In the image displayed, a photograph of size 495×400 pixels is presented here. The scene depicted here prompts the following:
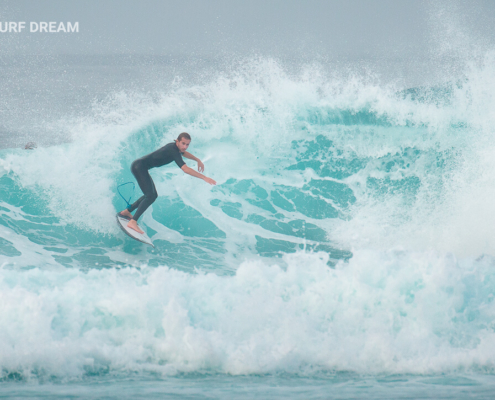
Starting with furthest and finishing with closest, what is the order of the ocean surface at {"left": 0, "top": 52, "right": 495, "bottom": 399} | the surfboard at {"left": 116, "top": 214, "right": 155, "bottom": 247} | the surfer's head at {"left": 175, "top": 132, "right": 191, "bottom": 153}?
the surfboard at {"left": 116, "top": 214, "right": 155, "bottom": 247}
the surfer's head at {"left": 175, "top": 132, "right": 191, "bottom": 153}
the ocean surface at {"left": 0, "top": 52, "right": 495, "bottom": 399}

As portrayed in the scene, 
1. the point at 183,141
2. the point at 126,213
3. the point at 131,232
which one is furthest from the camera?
the point at 126,213

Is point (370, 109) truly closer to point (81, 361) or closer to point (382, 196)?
point (382, 196)

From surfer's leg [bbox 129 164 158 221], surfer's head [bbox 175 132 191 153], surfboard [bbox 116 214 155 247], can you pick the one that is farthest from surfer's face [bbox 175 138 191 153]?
surfboard [bbox 116 214 155 247]

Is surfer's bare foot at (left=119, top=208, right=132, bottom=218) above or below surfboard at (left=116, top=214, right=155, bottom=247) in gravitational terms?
above

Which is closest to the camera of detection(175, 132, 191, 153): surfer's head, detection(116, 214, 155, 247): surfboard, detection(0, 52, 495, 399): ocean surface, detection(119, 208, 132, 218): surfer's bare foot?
detection(0, 52, 495, 399): ocean surface

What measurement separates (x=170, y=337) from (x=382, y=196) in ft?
20.0

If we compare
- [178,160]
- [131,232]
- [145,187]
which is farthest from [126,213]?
[178,160]

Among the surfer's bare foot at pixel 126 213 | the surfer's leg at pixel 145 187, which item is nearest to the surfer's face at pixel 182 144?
the surfer's leg at pixel 145 187

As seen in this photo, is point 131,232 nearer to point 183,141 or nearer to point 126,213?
point 126,213

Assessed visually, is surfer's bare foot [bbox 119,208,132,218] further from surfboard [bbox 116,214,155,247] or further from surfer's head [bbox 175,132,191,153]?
surfer's head [bbox 175,132,191,153]

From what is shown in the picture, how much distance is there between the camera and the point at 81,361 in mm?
3367

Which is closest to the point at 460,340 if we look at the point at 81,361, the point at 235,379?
the point at 235,379

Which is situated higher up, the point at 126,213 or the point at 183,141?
the point at 183,141

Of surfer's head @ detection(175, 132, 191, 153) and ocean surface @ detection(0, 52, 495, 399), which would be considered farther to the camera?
surfer's head @ detection(175, 132, 191, 153)
